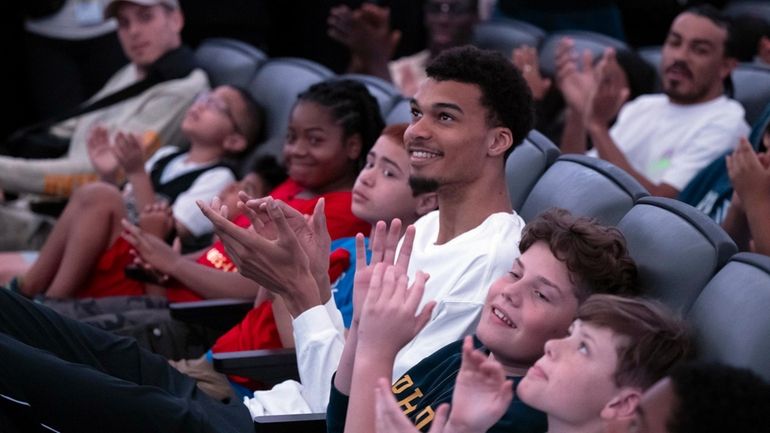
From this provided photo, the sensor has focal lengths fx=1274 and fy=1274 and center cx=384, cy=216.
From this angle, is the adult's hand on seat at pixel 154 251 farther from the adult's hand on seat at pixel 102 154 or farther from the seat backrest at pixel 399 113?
the adult's hand on seat at pixel 102 154

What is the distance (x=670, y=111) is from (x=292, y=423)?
210 cm

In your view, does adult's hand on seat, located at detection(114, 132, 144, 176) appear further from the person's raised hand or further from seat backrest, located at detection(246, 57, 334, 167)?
the person's raised hand

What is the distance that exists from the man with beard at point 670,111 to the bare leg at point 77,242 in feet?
4.53

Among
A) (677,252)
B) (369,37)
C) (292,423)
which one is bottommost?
(369,37)

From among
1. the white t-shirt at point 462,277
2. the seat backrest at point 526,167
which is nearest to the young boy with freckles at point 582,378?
the white t-shirt at point 462,277

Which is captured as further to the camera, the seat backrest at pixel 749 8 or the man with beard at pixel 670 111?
the seat backrest at pixel 749 8

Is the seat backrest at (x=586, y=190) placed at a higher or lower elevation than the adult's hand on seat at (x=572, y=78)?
higher

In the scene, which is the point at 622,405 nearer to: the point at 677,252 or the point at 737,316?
the point at 737,316

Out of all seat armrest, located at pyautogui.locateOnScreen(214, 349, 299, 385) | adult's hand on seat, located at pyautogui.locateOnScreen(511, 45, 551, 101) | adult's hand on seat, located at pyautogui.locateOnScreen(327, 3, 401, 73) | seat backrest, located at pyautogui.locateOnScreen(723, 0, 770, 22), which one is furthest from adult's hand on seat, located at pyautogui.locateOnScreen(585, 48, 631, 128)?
seat armrest, located at pyautogui.locateOnScreen(214, 349, 299, 385)

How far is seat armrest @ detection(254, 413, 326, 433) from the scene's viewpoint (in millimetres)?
2100

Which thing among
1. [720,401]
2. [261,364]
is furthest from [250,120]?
[720,401]

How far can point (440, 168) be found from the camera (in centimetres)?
241

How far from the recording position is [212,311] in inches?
117

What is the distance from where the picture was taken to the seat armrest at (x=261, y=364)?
2.52 metres
